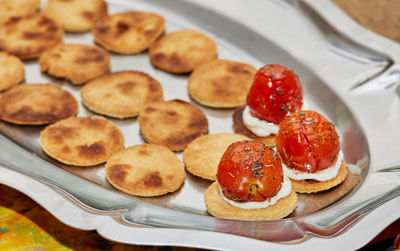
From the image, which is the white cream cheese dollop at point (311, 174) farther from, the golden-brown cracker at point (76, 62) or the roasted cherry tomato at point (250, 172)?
the golden-brown cracker at point (76, 62)

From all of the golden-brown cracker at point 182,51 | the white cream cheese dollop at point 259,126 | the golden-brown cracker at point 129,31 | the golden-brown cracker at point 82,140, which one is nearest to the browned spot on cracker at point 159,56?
the golden-brown cracker at point 182,51

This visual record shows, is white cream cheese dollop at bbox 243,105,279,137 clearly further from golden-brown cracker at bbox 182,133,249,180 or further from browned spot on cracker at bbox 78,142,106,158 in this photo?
browned spot on cracker at bbox 78,142,106,158

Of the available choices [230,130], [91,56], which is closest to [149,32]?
[91,56]

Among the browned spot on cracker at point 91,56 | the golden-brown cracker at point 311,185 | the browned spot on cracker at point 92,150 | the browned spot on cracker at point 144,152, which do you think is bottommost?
the browned spot on cracker at point 92,150

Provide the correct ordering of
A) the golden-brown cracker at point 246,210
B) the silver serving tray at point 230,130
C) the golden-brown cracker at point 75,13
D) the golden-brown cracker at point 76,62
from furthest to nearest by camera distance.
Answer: the golden-brown cracker at point 75,13 → the golden-brown cracker at point 76,62 → the golden-brown cracker at point 246,210 → the silver serving tray at point 230,130

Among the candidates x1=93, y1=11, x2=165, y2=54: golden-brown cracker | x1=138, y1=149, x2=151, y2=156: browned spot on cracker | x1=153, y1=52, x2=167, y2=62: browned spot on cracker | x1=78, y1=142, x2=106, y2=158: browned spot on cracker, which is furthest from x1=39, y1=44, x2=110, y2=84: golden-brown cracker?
x1=138, y1=149, x2=151, y2=156: browned spot on cracker

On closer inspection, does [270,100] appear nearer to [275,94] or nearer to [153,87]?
[275,94]

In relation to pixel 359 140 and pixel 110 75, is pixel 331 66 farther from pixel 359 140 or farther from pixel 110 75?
pixel 110 75
